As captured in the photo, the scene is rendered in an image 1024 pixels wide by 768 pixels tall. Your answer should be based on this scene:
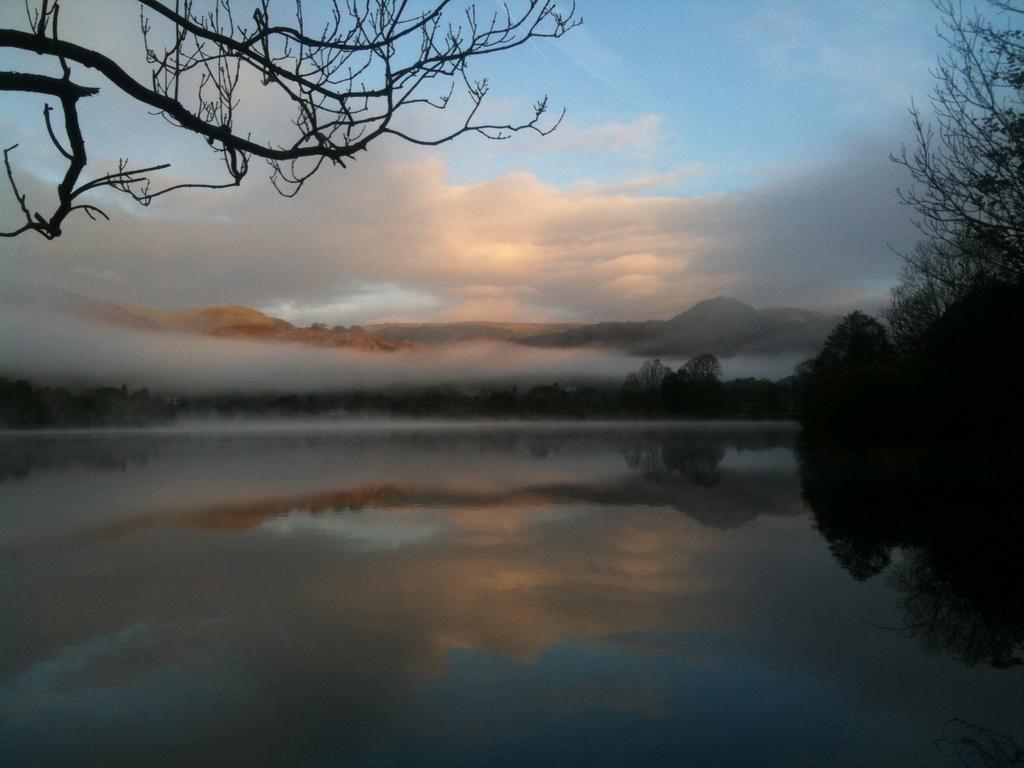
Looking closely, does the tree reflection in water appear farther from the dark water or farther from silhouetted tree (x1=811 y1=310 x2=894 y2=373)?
silhouetted tree (x1=811 y1=310 x2=894 y2=373)

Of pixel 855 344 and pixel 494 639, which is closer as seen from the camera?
pixel 494 639

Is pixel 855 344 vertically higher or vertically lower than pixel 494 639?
higher

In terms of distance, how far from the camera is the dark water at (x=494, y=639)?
3801 mm

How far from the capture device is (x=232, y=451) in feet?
77.9

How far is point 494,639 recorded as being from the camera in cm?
520

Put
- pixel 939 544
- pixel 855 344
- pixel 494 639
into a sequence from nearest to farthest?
pixel 494 639 → pixel 939 544 → pixel 855 344

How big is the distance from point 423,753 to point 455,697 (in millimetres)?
631

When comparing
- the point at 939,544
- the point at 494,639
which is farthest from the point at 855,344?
the point at 494,639

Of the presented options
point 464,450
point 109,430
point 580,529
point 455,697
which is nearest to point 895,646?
point 455,697

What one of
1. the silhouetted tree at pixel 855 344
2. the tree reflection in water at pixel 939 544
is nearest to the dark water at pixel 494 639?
the tree reflection in water at pixel 939 544

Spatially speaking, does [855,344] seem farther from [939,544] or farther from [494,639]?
[494,639]

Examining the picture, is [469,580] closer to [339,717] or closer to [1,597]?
[339,717]

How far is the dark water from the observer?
3.80m

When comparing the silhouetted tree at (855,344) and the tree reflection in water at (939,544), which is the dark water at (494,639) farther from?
the silhouetted tree at (855,344)
